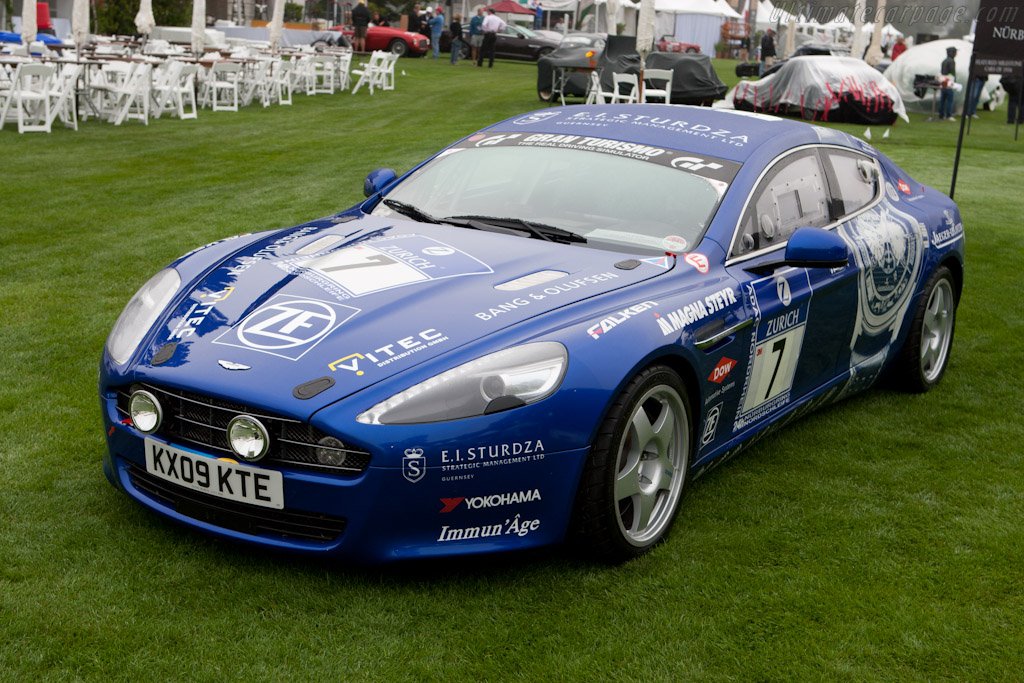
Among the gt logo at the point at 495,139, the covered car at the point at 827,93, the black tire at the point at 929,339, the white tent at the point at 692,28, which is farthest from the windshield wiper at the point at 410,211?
the white tent at the point at 692,28

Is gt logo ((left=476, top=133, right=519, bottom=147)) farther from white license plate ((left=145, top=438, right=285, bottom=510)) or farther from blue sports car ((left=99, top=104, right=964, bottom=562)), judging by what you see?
white license plate ((left=145, top=438, right=285, bottom=510))

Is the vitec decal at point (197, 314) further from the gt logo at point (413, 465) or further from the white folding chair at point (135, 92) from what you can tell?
the white folding chair at point (135, 92)

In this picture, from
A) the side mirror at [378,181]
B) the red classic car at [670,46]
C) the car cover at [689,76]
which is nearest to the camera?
the side mirror at [378,181]

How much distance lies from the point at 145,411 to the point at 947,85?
915 inches

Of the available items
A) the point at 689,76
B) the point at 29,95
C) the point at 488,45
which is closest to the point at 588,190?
the point at 29,95

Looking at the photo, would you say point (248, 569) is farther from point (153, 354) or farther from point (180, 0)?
point (180, 0)

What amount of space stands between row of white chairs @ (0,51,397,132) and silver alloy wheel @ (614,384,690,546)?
1206 centimetres

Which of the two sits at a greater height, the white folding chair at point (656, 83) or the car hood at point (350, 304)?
the white folding chair at point (656, 83)

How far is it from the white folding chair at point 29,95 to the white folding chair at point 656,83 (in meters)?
9.12

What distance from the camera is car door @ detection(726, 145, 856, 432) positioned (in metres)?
3.90

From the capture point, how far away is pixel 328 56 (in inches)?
894

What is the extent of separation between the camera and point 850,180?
487 cm

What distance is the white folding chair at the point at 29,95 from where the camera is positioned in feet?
43.6

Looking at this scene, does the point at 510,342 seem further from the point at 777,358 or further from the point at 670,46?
the point at 670,46
